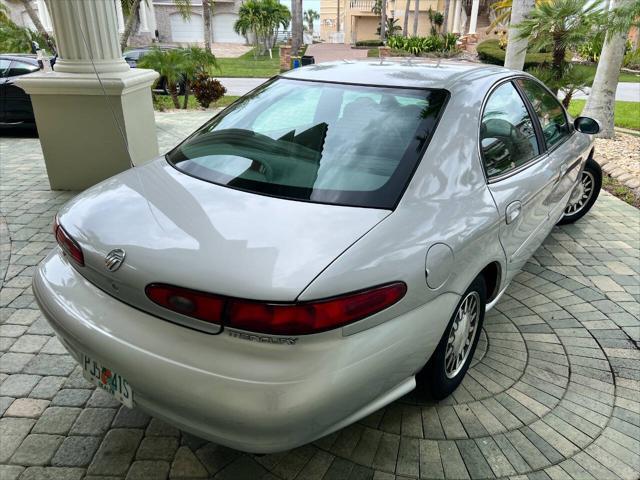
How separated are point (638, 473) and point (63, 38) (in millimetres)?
6114

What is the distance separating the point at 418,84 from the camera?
9.03 feet

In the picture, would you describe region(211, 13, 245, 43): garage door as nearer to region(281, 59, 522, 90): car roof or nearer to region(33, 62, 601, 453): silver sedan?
region(281, 59, 522, 90): car roof

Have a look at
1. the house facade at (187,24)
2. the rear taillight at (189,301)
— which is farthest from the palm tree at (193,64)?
the house facade at (187,24)

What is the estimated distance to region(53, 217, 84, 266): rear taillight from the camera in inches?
85.5

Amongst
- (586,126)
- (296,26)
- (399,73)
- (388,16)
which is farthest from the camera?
(388,16)

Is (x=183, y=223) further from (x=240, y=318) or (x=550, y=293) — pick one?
(x=550, y=293)

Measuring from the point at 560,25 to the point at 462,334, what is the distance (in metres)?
7.69

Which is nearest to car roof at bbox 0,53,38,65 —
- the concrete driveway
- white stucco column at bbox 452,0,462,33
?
the concrete driveway

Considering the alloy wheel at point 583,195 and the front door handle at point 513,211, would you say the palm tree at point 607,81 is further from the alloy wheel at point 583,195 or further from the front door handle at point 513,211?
the front door handle at point 513,211

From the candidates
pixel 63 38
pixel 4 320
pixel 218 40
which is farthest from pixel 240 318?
pixel 218 40

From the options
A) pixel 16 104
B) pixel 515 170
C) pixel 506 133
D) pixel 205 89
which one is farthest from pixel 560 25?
pixel 16 104

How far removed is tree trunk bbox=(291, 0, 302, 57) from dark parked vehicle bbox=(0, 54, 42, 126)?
2060cm

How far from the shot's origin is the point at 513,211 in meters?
2.77

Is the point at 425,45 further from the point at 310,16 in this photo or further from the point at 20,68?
the point at 310,16
